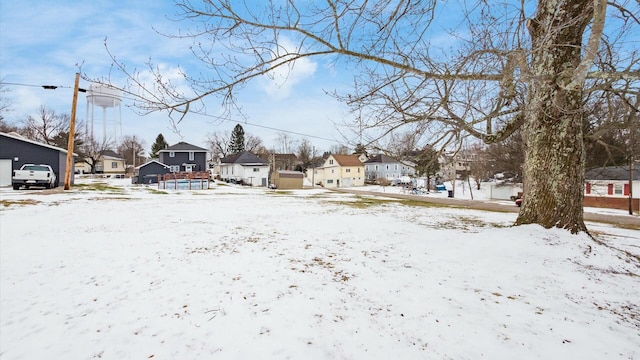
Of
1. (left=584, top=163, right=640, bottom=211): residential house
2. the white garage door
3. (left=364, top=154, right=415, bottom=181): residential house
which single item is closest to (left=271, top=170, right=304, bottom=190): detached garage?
the white garage door

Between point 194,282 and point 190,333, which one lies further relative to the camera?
point 194,282

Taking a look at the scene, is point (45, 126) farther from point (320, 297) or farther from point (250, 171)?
point (320, 297)

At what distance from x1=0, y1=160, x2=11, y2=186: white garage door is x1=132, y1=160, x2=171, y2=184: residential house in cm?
1214

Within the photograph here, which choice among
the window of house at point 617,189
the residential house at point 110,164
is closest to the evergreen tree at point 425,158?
the window of house at point 617,189

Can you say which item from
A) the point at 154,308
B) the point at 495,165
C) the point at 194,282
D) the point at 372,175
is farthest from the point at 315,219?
the point at 372,175

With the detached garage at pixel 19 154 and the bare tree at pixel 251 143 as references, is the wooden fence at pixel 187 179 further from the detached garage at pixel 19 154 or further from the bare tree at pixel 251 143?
the bare tree at pixel 251 143

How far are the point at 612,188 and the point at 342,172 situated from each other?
1495 inches

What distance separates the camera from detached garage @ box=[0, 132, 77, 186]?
21.5 meters

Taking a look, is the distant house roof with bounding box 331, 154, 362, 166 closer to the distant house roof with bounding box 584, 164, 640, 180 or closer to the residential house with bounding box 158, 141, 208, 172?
the residential house with bounding box 158, 141, 208, 172

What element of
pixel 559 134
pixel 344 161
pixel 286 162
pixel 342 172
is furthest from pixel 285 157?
pixel 559 134

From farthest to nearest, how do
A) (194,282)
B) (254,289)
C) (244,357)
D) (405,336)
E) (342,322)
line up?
(194,282), (254,289), (342,322), (405,336), (244,357)

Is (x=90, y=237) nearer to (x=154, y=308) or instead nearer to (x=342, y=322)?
(x=154, y=308)

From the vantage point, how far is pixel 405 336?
107 inches

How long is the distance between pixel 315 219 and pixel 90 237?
611 centimetres
